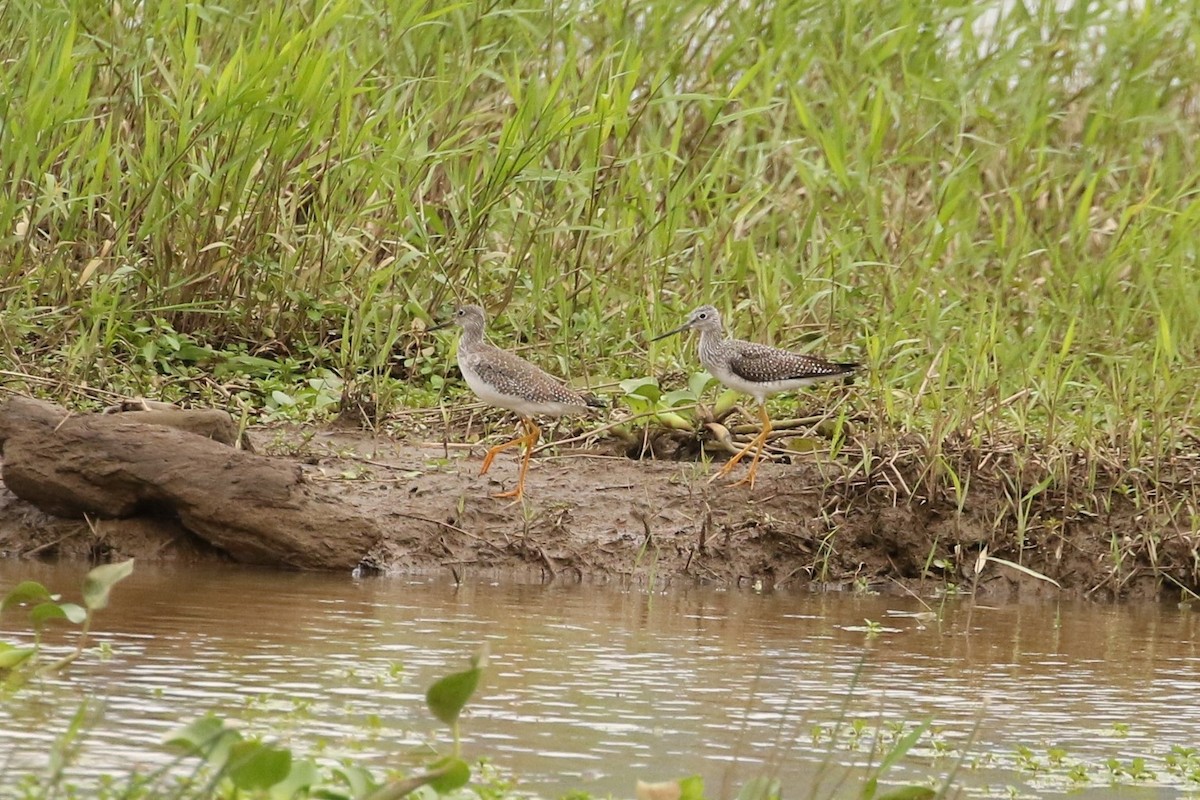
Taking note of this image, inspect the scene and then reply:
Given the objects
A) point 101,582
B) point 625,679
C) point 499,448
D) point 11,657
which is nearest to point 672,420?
point 499,448

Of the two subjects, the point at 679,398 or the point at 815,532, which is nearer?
the point at 815,532

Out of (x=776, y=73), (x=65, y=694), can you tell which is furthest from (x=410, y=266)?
(x=65, y=694)

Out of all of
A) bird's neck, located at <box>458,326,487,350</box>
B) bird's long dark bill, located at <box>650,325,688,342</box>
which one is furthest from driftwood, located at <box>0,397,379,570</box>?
bird's long dark bill, located at <box>650,325,688,342</box>

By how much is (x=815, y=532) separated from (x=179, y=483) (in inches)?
108

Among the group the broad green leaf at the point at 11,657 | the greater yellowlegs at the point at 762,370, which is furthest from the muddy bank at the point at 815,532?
the broad green leaf at the point at 11,657

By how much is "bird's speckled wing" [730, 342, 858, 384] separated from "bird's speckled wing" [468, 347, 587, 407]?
79cm

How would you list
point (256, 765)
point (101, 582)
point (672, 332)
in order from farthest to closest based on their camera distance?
point (672, 332), point (101, 582), point (256, 765)

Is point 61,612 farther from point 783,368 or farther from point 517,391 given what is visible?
point 783,368

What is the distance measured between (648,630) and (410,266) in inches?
144

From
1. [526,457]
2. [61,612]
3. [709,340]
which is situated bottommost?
[61,612]

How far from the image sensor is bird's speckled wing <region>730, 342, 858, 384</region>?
28.7ft

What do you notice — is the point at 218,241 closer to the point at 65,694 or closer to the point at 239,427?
the point at 239,427

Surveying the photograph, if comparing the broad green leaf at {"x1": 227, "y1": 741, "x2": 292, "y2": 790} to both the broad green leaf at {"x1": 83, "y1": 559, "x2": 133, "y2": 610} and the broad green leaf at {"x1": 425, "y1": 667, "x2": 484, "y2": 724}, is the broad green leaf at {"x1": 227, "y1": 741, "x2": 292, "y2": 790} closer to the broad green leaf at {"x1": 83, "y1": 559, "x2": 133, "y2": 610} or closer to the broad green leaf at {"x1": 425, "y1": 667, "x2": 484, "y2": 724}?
the broad green leaf at {"x1": 425, "y1": 667, "x2": 484, "y2": 724}

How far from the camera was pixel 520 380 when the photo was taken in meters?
8.47
